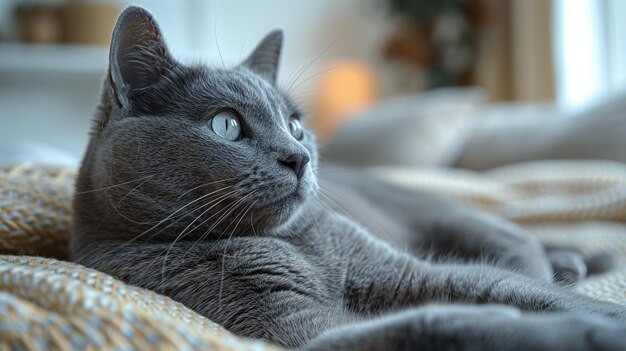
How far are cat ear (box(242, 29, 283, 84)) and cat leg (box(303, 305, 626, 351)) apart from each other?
2.31ft

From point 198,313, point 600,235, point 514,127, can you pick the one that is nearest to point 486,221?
point 600,235

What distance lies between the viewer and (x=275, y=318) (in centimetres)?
76

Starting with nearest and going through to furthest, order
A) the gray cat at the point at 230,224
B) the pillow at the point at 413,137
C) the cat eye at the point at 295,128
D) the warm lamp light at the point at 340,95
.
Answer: the gray cat at the point at 230,224 < the cat eye at the point at 295,128 < the pillow at the point at 413,137 < the warm lamp light at the point at 340,95

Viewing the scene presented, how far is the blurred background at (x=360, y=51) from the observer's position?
379 cm

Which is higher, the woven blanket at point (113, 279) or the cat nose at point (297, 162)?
the cat nose at point (297, 162)

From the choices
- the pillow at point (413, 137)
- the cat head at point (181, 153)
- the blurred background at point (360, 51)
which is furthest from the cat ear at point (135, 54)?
the blurred background at point (360, 51)

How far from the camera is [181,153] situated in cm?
87

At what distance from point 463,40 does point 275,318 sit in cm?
433

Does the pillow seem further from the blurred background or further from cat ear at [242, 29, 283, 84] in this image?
cat ear at [242, 29, 283, 84]

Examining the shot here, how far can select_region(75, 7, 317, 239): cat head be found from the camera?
865mm

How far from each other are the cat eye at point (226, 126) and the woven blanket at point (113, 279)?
272 mm

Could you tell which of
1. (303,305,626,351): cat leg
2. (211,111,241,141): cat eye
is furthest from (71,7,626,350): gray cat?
(303,305,626,351): cat leg

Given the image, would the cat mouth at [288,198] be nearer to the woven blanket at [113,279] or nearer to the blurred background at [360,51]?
the woven blanket at [113,279]

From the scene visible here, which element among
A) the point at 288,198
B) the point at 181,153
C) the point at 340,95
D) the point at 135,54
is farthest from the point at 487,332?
the point at 340,95
